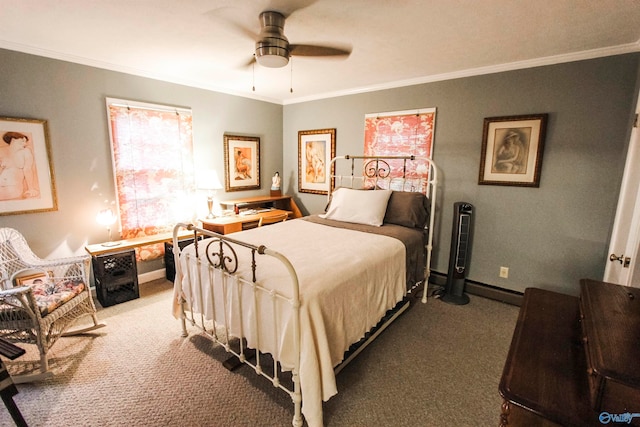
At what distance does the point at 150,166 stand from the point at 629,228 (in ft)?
14.1

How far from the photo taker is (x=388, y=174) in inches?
147

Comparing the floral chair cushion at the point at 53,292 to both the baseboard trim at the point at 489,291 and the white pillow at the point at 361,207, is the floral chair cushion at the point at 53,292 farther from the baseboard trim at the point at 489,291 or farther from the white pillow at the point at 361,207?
the baseboard trim at the point at 489,291

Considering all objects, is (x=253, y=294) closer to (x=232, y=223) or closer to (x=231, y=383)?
(x=231, y=383)

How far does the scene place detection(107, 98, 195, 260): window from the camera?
313 cm

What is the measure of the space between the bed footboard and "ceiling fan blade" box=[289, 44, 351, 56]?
1.48 m

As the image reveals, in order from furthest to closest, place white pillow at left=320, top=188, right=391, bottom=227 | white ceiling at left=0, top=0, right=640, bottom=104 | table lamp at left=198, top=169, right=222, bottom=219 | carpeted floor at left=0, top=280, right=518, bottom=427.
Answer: table lamp at left=198, top=169, right=222, bottom=219 → white pillow at left=320, top=188, right=391, bottom=227 → white ceiling at left=0, top=0, right=640, bottom=104 → carpeted floor at left=0, top=280, right=518, bottom=427

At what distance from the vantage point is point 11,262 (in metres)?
2.44

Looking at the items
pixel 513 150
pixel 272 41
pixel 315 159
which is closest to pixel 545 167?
pixel 513 150

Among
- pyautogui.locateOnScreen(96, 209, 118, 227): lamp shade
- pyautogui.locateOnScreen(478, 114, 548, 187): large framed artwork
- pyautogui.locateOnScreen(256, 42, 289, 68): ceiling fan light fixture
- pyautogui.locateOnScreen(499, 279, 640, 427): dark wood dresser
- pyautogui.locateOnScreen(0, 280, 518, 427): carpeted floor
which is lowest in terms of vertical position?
pyautogui.locateOnScreen(0, 280, 518, 427): carpeted floor

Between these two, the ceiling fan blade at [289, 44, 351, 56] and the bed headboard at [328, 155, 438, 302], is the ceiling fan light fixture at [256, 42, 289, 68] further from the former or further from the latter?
the bed headboard at [328, 155, 438, 302]

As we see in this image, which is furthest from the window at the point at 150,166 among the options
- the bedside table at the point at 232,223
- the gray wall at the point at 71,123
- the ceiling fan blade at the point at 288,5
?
the ceiling fan blade at the point at 288,5

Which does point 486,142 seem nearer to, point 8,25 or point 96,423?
point 96,423

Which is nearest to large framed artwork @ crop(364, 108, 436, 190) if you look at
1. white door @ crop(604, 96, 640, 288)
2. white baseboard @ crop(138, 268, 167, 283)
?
white door @ crop(604, 96, 640, 288)

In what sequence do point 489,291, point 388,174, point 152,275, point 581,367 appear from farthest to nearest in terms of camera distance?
point 388,174
point 152,275
point 489,291
point 581,367
